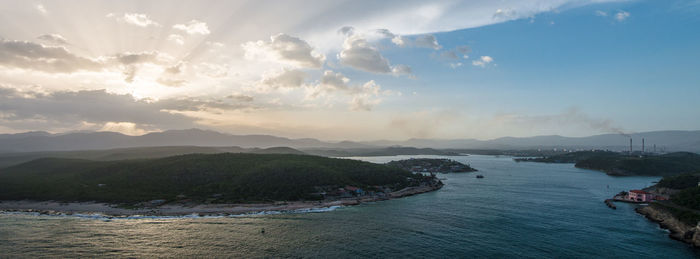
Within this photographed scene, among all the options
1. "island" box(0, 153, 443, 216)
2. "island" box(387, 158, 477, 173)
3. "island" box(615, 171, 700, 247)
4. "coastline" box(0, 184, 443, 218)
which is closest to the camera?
"island" box(615, 171, 700, 247)

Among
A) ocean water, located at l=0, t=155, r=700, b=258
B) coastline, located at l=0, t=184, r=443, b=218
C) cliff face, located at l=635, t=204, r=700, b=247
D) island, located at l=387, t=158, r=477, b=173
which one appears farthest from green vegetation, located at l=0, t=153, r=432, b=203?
cliff face, located at l=635, t=204, r=700, b=247

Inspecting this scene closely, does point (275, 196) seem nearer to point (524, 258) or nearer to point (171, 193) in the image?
point (171, 193)

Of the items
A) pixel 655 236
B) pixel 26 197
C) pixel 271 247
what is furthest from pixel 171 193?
pixel 655 236

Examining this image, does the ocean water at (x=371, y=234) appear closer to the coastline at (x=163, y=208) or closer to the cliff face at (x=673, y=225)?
the cliff face at (x=673, y=225)

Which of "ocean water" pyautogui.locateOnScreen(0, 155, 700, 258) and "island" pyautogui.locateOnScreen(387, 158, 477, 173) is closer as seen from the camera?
"ocean water" pyautogui.locateOnScreen(0, 155, 700, 258)

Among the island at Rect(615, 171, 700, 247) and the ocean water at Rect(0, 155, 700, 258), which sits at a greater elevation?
the island at Rect(615, 171, 700, 247)

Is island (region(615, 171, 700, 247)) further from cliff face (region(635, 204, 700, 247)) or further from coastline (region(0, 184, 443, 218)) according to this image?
coastline (region(0, 184, 443, 218))
